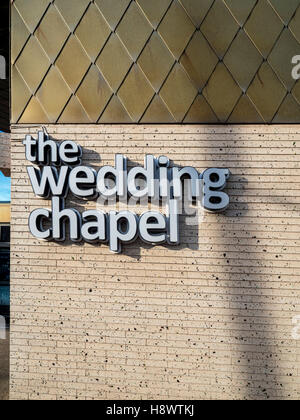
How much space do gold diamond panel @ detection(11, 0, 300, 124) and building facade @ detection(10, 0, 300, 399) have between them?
0.02 meters

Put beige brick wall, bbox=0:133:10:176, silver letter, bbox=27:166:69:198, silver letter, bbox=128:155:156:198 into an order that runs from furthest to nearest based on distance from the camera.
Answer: beige brick wall, bbox=0:133:10:176, silver letter, bbox=27:166:69:198, silver letter, bbox=128:155:156:198

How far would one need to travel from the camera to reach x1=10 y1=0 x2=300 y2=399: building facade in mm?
3410

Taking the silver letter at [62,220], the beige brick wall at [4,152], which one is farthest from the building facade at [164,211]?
the beige brick wall at [4,152]

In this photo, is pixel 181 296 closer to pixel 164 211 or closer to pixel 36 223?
pixel 164 211

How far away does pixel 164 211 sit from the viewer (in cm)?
353

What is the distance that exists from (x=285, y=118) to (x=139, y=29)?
7.07ft

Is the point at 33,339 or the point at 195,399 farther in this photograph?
the point at 33,339

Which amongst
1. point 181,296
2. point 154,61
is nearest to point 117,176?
point 154,61

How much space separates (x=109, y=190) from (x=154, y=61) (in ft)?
5.71

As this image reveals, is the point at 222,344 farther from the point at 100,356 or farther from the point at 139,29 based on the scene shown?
the point at 139,29

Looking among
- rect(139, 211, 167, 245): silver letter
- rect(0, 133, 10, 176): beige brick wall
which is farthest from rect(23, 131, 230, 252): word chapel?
rect(0, 133, 10, 176): beige brick wall

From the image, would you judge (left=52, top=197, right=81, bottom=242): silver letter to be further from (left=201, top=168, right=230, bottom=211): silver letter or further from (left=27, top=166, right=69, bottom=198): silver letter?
(left=201, top=168, right=230, bottom=211): silver letter

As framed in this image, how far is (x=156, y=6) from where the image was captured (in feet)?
11.7

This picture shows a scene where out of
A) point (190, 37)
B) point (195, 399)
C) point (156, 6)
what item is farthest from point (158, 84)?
point (195, 399)
